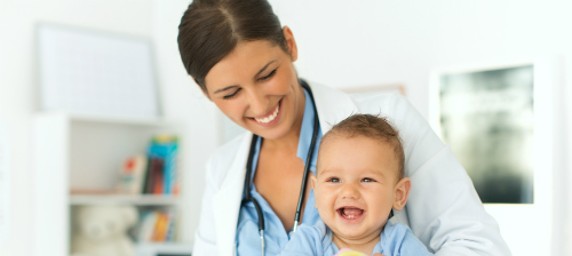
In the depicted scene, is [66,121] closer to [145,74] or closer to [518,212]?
[145,74]

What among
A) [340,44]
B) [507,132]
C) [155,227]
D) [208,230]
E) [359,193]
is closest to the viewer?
[359,193]

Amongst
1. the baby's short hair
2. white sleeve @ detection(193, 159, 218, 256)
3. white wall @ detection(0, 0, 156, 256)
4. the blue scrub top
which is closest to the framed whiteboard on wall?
white wall @ detection(0, 0, 156, 256)

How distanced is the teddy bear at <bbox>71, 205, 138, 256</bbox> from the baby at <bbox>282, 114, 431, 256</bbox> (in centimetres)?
240

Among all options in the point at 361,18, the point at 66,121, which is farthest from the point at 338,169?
the point at 66,121

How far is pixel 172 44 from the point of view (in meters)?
4.04

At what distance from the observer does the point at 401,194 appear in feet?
4.24

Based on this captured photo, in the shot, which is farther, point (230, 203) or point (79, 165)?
point (79, 165)

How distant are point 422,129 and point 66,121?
248 centimetres

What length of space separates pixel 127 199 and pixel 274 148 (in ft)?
7.52

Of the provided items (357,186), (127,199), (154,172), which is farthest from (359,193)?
(154,172)

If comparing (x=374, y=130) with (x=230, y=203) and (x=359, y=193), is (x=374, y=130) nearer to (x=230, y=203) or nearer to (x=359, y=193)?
(x=359, y=193)

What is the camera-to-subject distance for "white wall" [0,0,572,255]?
2385mm

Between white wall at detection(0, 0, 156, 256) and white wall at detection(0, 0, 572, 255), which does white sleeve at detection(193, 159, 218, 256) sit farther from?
white wall at detection(0, 0, 156, 256)

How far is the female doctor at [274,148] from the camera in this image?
125 centimetres
